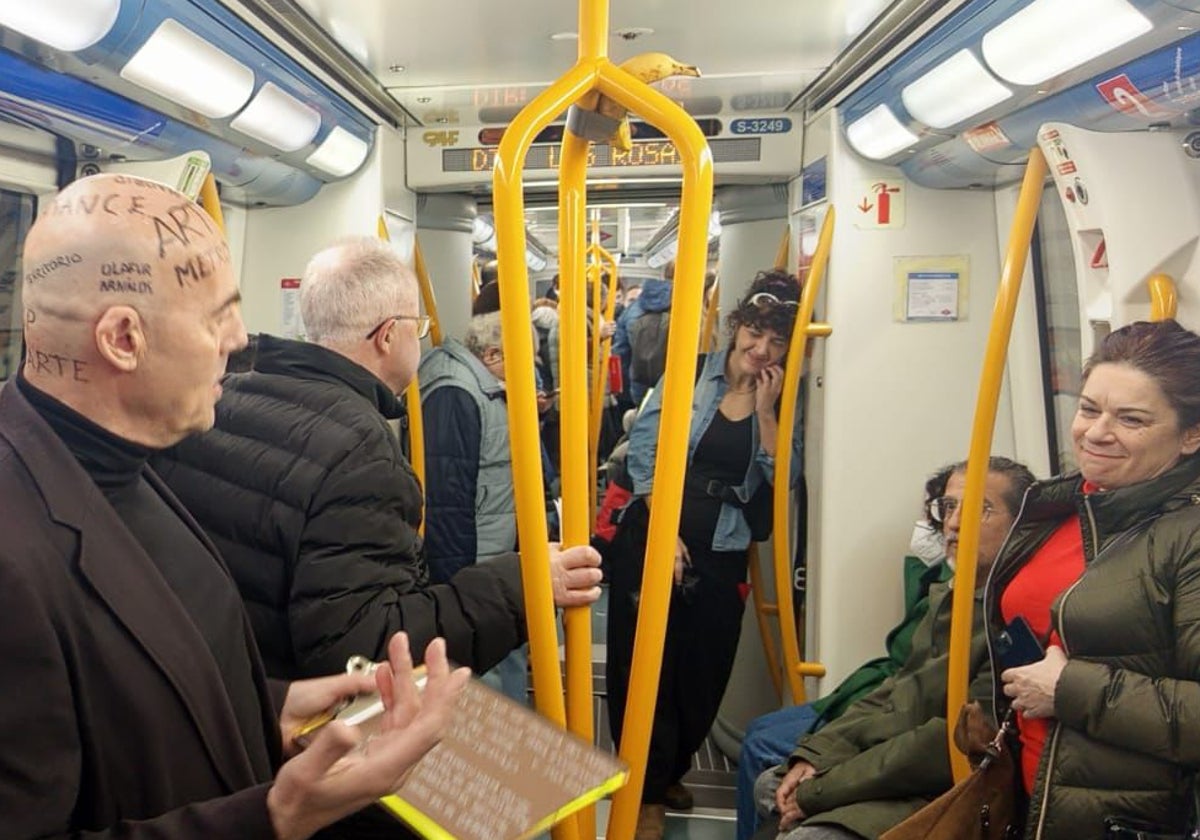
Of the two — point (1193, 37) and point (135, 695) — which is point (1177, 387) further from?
point (135, 695)

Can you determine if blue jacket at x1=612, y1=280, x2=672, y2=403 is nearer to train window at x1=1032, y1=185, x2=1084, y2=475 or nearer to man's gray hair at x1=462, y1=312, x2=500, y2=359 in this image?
man's gray hair at x1=462, y1=312, x2=500, y2=359

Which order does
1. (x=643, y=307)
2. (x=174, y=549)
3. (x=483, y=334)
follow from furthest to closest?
1. (x=643, y=307)
2. (x=483, y=334)
3. (x=174, y=549)

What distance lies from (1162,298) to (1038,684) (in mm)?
854

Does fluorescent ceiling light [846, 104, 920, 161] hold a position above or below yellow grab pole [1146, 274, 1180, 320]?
above

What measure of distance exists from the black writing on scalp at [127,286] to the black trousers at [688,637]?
2.54 metres

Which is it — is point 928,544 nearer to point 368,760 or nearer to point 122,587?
point 368,760

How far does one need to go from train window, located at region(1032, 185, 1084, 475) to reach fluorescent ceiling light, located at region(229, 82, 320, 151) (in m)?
2.54

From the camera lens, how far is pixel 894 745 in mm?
2207

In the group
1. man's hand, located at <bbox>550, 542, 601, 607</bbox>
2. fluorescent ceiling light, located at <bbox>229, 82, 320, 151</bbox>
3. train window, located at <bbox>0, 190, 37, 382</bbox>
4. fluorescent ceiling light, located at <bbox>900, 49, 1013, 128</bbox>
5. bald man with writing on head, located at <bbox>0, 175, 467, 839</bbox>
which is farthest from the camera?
fluorescent ceiling light, located at <bbox>229, 82, 320, 151</bbox>

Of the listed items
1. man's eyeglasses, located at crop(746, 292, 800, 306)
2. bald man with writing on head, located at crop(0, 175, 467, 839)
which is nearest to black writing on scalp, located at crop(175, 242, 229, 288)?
bald man with writing on head, located at crop(0, 175, 467, 839)

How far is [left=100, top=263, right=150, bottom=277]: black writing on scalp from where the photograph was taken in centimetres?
94

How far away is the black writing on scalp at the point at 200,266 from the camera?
3.28ft

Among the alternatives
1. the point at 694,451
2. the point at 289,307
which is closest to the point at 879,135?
the point at 694,451

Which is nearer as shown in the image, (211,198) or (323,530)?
(323,530)
